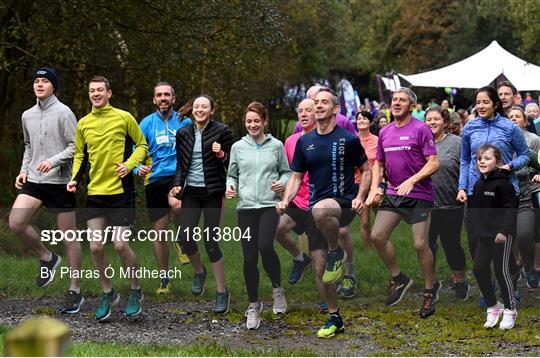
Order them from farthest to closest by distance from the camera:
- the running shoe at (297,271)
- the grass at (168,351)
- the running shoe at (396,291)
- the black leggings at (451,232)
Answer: the running shoe at (297,271)
the black leggings at (451,232)
the running shoe at (396,291)
the grass at (168,351)

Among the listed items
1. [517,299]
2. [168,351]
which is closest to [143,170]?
[168,351]

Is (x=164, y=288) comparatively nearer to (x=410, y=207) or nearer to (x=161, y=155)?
(x=161, y=155)

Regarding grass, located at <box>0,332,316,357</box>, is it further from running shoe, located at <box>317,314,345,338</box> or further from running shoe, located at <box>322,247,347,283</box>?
running shoe, located at <box>322,247,347,283</box>

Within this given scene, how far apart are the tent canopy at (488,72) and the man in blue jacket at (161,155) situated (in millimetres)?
15637

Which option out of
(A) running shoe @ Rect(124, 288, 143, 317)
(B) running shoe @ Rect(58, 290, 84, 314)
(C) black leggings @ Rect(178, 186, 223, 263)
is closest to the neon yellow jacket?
(C) black leggings @ Rect(178, 186, 223, 263)

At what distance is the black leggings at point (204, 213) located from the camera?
8.65 metres

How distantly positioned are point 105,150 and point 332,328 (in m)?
2.63

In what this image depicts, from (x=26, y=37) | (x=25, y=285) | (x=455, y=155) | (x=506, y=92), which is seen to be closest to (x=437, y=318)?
(x=455, y=155)

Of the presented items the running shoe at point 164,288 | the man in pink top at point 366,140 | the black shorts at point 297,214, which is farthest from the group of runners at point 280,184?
the man in pink top at point 366,140

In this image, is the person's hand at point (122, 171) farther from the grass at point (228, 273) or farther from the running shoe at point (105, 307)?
the grass at point (228, 273)

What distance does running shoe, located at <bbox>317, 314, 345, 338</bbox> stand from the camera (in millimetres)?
7434

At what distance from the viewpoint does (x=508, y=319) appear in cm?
765

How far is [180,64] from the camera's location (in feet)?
47.0

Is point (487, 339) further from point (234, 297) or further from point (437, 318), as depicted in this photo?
point (234, 297)
